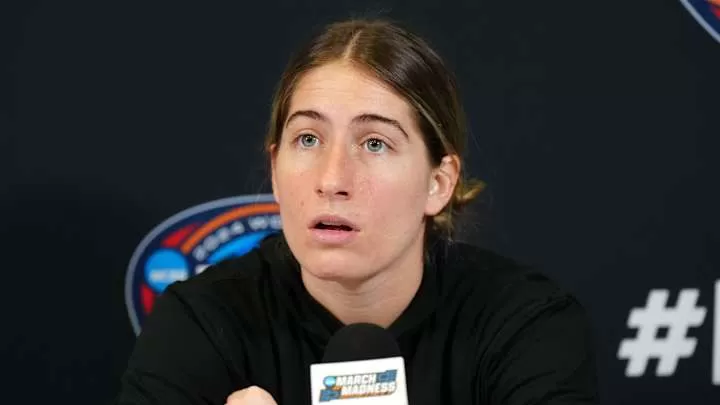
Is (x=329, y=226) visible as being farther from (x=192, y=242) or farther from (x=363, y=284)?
(x=192, y=242)

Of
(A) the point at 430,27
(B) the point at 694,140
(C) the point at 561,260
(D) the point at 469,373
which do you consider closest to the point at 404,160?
(D) the point at 469,373

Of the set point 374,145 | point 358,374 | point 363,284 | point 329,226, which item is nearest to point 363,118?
point 374,145

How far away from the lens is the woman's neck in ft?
5.74

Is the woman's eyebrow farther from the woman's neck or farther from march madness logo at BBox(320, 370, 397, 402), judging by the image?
march madness logo at BBox(320, 370, 397, 402)

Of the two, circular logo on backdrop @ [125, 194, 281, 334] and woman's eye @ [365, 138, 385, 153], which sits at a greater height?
woman's eye @ [365, 138, 385, 153]

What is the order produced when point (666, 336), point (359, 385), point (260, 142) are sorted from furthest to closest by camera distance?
point (666, 336)
point (260, 142)
point (359, 385)

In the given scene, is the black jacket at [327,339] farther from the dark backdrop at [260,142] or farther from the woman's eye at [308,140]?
the dark backdrop at [260,142]

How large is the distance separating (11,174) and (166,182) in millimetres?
328

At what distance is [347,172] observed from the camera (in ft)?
5.11

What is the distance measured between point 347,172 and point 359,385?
36 centimetres

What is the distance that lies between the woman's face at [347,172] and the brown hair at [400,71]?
0.02 meters

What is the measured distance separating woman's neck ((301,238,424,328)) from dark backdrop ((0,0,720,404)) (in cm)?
59

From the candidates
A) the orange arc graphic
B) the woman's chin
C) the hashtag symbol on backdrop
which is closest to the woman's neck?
the woman's chin

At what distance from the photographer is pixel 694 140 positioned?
2406 mm
